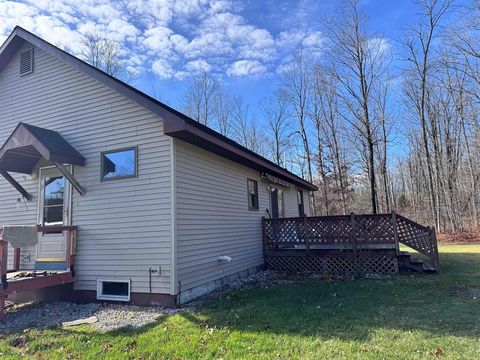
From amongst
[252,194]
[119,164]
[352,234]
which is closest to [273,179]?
[252,194]

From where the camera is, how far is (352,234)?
945 centimetres

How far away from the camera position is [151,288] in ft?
20.8

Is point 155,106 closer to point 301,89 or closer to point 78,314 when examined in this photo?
point 78,314

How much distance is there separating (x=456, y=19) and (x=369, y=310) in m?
21.7

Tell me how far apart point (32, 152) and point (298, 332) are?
688 centimetres

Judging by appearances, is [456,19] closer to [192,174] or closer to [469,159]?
[469,159]

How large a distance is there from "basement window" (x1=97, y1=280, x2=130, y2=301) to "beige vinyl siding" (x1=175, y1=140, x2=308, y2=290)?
121 cm

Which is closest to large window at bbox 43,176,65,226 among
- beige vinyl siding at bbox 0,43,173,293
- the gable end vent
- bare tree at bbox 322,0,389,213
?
beige vinyl siding at bbox 0,43,173,293

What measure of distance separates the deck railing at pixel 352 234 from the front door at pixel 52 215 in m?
6.11

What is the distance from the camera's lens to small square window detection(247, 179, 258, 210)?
34.7 feet

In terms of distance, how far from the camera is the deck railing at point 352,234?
8961 millimetres

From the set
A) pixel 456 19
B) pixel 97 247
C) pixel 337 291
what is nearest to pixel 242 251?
pixel 337 291

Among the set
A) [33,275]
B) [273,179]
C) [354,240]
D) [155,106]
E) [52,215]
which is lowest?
[33,275]

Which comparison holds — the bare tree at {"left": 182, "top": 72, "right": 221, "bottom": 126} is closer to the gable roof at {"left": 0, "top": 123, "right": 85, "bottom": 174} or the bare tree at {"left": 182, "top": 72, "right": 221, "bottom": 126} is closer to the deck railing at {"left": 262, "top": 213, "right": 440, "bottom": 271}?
the deck railing at {"left": 262, "top": 213, "right": 440, "bottom": 271}
